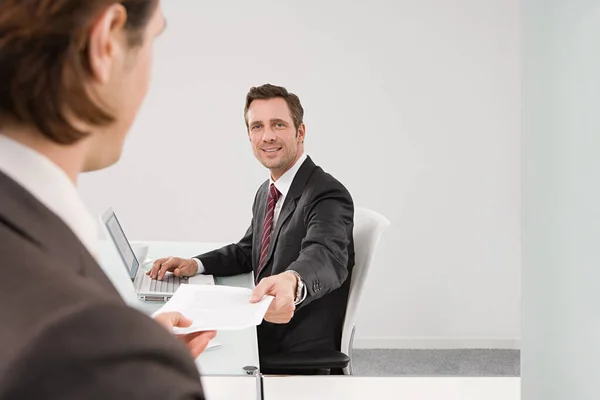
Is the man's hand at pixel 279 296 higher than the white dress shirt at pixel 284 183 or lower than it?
lower

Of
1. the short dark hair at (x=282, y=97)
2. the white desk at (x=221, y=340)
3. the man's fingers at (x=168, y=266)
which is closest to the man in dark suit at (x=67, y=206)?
the white desk at (x=221, y=340)

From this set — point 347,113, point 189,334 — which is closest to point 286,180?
point 347,113

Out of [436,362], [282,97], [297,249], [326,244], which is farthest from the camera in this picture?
[436,362]

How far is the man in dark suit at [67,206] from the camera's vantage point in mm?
249

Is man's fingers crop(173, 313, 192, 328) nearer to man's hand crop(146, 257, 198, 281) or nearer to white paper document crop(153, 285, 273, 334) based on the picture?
white paper document crop(153, 285, 273, 334)

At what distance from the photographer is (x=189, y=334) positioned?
692 millimetres

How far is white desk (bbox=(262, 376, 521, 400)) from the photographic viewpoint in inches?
47.3

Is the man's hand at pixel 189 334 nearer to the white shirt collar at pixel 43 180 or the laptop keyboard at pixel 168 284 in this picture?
the white shirt collar at pixel 43 180

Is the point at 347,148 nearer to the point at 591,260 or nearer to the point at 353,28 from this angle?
the point at 353,28

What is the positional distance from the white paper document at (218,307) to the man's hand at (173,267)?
49 cm

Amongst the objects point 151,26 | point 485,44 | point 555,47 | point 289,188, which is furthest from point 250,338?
point 485,44

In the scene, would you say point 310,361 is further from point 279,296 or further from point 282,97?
point 282,97

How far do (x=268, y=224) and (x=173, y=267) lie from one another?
33 cm

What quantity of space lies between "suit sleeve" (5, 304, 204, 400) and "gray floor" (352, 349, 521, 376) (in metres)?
3.36
